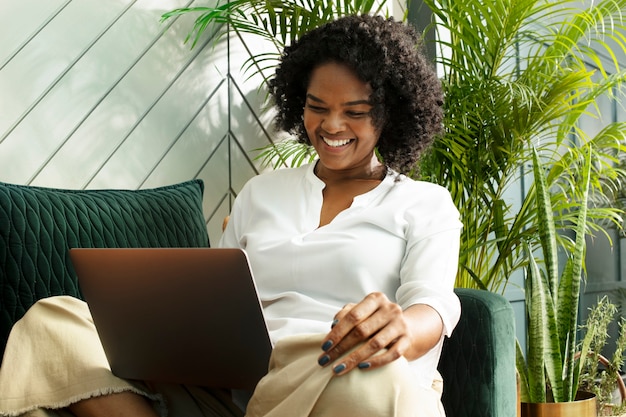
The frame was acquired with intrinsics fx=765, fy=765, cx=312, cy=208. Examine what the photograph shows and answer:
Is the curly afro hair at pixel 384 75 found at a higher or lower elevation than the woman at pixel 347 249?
higher

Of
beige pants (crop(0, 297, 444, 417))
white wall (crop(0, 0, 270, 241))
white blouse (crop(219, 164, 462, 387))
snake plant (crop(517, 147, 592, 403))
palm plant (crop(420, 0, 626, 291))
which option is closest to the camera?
beige pants (crop(0, 297, 444, 417))

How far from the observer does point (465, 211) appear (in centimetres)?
240

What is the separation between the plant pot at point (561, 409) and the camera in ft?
6.53

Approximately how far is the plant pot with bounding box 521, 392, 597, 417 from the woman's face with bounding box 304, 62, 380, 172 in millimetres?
916

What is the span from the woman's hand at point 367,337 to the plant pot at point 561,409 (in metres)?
0.98

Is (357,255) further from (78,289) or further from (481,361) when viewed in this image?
(78,289)

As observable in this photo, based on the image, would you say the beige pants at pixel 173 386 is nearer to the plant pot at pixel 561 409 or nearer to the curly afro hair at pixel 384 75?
the curly afro hair at pixel 384 75

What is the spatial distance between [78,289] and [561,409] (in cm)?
126

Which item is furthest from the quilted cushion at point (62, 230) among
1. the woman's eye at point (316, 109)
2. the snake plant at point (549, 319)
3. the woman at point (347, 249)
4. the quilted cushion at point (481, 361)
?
the snake plant at point (549, 319)

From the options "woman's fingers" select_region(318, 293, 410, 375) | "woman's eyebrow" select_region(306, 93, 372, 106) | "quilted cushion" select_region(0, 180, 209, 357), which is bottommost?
"woman's fingers" select_region(318, 293, 410, 375)

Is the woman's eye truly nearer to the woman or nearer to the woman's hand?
the woman

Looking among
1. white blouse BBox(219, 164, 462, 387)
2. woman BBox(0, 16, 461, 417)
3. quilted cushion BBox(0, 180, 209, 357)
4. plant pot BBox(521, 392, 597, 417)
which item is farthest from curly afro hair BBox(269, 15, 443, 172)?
plant pot BBox(521, 392, 597, 417)

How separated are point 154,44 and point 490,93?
0.98m

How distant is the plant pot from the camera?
199cm
